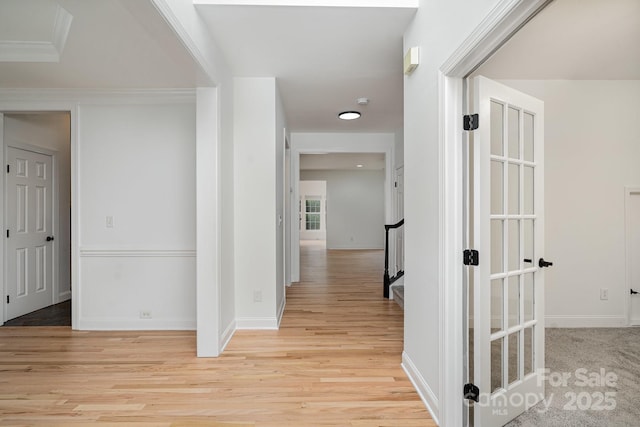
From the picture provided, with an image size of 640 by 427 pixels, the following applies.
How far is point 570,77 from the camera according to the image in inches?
120

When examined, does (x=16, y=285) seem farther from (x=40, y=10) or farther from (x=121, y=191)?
(x=40, y=10)

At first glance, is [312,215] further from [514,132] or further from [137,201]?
[514,132]

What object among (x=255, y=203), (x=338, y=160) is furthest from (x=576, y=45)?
(x=338, y=160)

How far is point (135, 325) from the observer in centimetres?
338

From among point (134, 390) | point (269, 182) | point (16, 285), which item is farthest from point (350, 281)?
point (16, 285)

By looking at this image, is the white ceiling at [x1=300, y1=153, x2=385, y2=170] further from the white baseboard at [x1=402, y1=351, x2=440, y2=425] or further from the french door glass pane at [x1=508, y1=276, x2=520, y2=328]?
the french door glass pane at [x1=508, y1=276, x2=520, y2=328]

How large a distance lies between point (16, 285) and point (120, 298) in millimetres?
1412

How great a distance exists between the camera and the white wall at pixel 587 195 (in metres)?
3.17

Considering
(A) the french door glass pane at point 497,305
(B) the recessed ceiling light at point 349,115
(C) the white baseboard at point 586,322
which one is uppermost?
(B) the recessed ceiling light at point 349,115

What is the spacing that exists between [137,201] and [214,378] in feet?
6.62

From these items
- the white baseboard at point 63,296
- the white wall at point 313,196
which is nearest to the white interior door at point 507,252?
the white baseboard at point 63,296

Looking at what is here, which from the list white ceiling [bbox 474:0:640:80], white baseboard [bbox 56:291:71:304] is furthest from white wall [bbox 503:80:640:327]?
white baseboard [bbox 56:291:71:304]

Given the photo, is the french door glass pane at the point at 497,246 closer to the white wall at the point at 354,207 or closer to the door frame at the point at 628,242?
the door frame at the point at 628,242

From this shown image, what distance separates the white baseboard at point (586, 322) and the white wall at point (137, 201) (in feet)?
11.7
